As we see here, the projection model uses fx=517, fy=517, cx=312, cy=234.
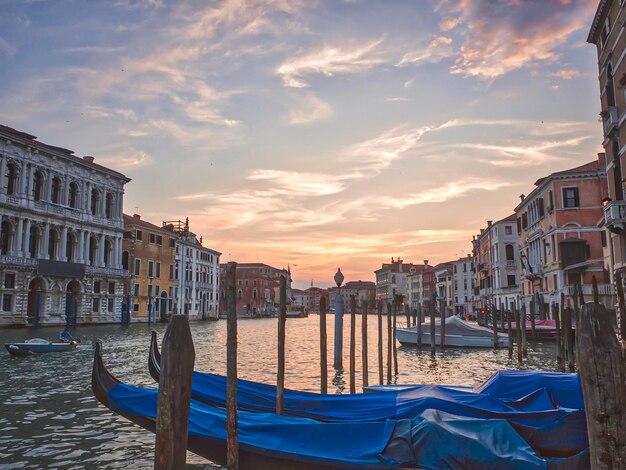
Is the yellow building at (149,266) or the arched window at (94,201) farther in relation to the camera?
the yellow building at (149,266)

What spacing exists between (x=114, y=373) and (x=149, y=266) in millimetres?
32198

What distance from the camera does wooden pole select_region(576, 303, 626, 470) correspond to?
3330 millimetres

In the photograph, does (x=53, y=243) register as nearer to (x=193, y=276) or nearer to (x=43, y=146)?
(x=43, y=146)

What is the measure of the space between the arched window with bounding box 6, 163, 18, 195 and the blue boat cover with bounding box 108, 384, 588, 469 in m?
30.7

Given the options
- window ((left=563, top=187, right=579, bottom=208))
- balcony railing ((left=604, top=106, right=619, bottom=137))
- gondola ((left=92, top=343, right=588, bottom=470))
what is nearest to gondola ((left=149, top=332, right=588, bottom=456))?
gondola ((left=92, top=343, right=588, bottom=470))

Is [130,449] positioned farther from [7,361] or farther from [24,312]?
[24,312]

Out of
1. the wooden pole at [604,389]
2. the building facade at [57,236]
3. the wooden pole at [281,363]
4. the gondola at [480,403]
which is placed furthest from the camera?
the building facade at [57,236]

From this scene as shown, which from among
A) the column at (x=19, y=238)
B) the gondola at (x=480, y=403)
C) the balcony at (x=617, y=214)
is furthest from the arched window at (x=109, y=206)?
the gondola at (x=480, y=403)

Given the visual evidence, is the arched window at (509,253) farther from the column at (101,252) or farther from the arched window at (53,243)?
the arched window at (53,243)

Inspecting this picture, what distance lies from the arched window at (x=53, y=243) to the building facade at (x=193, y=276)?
15942 millimetres

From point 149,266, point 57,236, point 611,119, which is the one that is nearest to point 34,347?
point 57,236

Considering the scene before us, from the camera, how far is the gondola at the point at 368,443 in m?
4.41

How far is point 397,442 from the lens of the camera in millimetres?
4586

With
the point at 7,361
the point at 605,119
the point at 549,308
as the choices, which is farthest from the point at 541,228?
the point at 7,361
